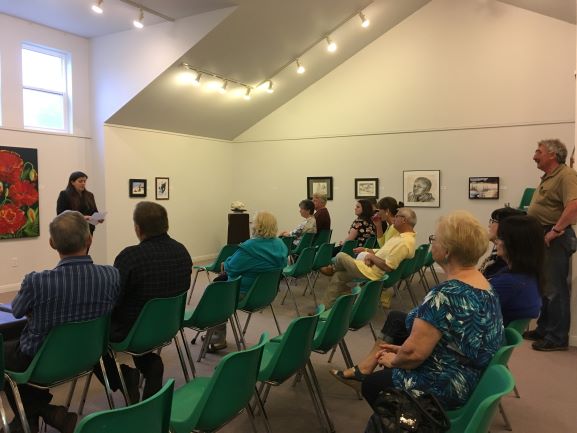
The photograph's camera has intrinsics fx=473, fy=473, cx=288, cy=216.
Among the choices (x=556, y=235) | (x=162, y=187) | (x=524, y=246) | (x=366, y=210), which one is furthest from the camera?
(x=162, y=187)

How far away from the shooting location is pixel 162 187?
8.84m

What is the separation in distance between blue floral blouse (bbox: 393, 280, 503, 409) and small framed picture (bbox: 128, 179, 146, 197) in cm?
710

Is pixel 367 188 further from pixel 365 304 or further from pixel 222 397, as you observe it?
pixel 222 397

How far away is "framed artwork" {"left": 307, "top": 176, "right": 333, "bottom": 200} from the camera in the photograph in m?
9.50

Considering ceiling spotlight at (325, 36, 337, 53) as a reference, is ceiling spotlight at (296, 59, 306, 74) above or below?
below

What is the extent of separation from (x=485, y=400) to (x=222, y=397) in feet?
3.31

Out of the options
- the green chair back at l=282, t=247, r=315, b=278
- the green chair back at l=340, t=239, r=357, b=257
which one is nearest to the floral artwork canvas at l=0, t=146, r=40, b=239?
the green chair back at l=282, t=247, r=315, b=278

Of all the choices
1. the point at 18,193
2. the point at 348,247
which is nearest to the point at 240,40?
the point at 348,247

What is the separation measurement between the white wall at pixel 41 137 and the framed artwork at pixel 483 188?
633 centimetres

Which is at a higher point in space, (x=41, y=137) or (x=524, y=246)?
(x=41, y=137)

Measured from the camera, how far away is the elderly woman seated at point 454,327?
74.0 inches

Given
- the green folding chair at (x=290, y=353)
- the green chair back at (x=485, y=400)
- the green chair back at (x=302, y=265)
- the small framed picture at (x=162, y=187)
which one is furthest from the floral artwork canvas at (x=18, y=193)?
the green chair back at (x=485, y=400)

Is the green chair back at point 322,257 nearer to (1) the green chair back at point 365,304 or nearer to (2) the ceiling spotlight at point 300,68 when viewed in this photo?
(1) the green chair back at point 365,304

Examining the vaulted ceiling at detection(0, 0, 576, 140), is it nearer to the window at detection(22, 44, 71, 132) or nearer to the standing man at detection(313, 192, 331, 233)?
the window at detection(22, 44, 71, 132)
